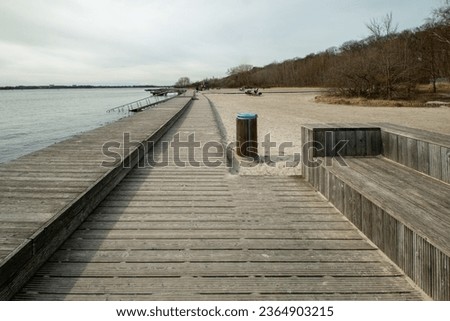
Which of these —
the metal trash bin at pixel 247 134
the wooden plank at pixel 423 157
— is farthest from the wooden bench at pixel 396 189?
the metal trash bin at pixel 247 134

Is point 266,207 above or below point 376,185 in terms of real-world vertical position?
below

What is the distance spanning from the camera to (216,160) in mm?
7086

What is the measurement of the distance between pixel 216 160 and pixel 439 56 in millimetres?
Result: 56797

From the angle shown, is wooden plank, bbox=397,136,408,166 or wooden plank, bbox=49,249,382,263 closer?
wooden plank, bbox=49,249,382,263

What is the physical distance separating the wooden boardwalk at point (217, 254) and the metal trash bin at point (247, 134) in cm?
253

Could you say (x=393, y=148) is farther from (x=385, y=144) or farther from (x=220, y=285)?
(x=220, y=285)

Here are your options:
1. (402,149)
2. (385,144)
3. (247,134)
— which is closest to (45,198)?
(247,134)

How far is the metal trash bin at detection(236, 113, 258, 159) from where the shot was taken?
712 centimetres

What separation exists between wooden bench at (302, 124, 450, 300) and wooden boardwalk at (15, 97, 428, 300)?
0.16m

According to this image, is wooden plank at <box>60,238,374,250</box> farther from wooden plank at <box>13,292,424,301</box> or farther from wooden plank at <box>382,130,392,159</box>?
wooden plank at <box>382,130,392,159</box>

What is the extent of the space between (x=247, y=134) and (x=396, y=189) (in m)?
4.05

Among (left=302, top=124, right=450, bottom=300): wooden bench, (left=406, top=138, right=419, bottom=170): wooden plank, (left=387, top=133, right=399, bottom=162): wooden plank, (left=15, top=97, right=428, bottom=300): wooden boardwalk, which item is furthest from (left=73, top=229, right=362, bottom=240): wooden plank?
(left=387, top=133, right=399, bottom=162): wooden plank
